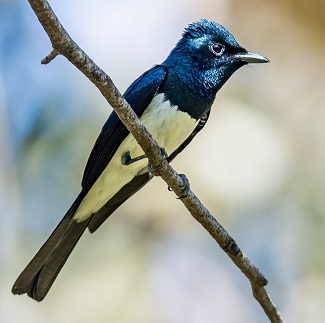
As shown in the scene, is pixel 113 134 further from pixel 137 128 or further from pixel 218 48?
pixel 137 128

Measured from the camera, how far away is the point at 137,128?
3518mm

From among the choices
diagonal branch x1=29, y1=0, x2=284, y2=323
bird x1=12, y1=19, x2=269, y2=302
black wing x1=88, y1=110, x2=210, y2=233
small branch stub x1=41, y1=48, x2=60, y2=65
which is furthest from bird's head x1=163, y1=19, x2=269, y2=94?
small branch stub x1=41, y1=48, x2=60, y2=65

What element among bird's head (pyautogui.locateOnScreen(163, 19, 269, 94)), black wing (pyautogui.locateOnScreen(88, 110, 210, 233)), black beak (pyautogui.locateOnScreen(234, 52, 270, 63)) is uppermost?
black beak (pyautogui.locateOnScreen(234, 52, 270, 63))

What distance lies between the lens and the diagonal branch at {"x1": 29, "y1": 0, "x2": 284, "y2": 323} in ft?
9.72

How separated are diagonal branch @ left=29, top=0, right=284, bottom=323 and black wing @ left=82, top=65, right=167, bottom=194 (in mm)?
592

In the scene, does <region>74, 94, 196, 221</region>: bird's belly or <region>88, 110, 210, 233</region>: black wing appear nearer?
<region>74, 94, 196, 221</region>: bird's belly

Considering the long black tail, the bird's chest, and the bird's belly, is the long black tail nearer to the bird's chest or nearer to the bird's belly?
the bird's belly

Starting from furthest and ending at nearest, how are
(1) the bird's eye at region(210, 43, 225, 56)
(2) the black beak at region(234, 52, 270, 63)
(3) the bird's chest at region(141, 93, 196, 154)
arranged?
(1) the bird's eye at region(210, 43, 225, 56), (2) the black beak at region(234, 52, 270, 63), (3) the bird's chest at region(141, 93, 196, 154)

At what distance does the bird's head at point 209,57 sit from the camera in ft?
15.8

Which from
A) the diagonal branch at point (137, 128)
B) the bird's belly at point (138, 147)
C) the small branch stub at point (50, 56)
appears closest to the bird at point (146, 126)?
the bird's belly at point (138, 147)

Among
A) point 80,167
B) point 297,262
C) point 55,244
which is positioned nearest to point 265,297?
point 55,244

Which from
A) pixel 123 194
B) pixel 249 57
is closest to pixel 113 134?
pixel 123 194

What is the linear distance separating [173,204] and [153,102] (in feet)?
6.72

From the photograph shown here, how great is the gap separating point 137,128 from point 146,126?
1003mm
